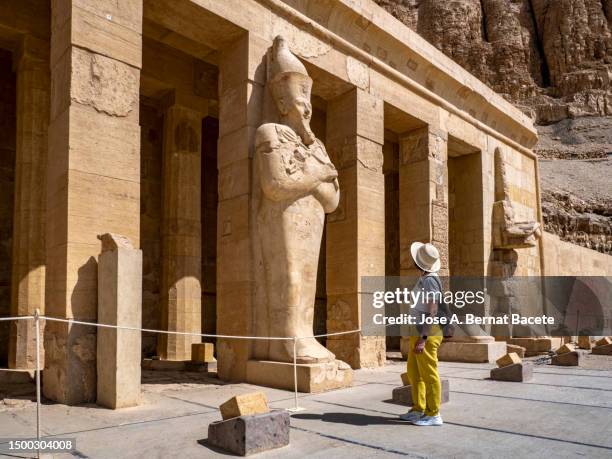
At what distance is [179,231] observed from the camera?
10391mm

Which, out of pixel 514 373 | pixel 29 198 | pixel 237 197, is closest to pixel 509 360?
pixel 514 373

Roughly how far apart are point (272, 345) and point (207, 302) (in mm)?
5757

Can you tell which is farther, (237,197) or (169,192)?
(169,192)

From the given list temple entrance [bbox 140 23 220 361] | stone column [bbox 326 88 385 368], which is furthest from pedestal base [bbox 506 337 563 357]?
temple entrance [bbox 140 23 220 361]

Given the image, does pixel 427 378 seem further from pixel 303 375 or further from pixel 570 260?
pixel 570 260

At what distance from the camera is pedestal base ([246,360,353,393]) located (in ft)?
20.6

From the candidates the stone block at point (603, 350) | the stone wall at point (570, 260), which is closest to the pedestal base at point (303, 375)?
the stone block at point (603, 350)

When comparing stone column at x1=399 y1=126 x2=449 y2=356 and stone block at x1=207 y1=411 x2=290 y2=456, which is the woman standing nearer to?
stone block at x1=207 y1=411 x2=290 y2=456

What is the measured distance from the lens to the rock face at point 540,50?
146 ft

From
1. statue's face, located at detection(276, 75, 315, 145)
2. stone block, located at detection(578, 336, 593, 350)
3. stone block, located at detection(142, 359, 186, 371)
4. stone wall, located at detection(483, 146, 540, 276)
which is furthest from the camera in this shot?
stone block, located at detection(578, 336, 593, 350)

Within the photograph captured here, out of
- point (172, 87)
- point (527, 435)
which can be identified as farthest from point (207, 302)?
point (527, 435)

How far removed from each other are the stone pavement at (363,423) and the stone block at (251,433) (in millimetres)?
79

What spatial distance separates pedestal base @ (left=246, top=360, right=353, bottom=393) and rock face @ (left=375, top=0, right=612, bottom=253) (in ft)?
130

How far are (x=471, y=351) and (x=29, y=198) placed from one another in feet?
25.1
